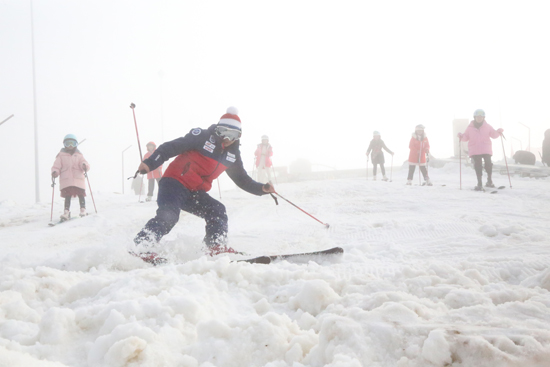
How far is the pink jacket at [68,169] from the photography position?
8.52 meters

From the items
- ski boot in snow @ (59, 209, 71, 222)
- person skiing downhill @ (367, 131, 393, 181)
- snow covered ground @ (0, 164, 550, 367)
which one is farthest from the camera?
person skiing downhill @ (367, 131, 393, 181)

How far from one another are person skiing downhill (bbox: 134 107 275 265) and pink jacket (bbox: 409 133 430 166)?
372 inches

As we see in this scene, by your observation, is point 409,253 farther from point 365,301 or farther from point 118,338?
point 118,338

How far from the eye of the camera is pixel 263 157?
15.3 m

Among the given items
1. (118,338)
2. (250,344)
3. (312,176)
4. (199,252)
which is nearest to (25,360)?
(118,338)

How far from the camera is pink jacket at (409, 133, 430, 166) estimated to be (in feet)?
40.0

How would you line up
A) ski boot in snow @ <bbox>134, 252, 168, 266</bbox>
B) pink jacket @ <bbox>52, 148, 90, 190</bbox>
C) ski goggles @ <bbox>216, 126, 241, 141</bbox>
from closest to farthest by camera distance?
ski boot in snow @ <bbox>134, 252, 168, 266</bbox> < ski goggles @ <bbox>216, 126, 241, 141</bbox> < pink jacket @ <bbox>52, 148, 90, 190</bbox>

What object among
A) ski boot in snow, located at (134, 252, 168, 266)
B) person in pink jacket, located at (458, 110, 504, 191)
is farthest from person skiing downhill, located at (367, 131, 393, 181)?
ski boot in snow, located at (134, 252, 168, 266)

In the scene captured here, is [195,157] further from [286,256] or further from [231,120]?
[286,256]

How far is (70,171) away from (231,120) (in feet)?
20.3

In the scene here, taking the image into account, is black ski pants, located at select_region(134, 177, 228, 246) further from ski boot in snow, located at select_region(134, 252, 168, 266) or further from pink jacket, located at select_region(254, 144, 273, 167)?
pink jacket, located at select_region(254, 144, 273, 167)

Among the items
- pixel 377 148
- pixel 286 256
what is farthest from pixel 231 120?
pixel 377 148

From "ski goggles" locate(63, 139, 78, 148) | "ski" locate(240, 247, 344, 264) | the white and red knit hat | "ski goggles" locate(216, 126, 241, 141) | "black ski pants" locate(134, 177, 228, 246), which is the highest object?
"ski goggles" locate(63, 139, 78, 148)

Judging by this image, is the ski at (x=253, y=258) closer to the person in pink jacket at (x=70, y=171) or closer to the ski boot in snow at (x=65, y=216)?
the ski boot in snow at (x=65, y=216)
